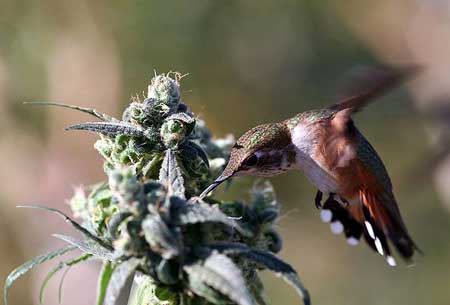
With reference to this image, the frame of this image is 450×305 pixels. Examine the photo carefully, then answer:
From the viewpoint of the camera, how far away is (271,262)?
5.55 ft

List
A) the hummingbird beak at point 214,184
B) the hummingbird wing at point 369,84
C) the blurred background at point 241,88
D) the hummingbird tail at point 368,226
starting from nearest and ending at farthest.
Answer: the hummingbird beak at point 214,184
the hummingbird wing at point 369,84
the hummingbird tail at point 368,226
the blurred background at point 241,88

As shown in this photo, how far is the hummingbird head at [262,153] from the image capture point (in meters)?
2.36

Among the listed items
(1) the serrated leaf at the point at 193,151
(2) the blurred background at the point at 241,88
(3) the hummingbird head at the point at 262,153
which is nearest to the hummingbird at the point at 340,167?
(3) the hummingbird head at the point at 262,153

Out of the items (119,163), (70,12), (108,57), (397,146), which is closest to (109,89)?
(108,57)

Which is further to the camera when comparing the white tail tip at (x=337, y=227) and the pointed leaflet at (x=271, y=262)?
the white tail tip at (x=337, y=227)

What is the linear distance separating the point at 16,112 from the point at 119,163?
13.0ft

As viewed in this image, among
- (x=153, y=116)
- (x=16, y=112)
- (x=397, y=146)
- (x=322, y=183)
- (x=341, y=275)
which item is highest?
(x=16, y=112)

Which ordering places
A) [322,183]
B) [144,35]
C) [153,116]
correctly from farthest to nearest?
[144,35], [322,183], [153,116]

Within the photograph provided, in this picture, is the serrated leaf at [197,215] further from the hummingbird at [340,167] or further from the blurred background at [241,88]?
the blurred background at [241,88]

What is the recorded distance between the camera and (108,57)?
235 inches

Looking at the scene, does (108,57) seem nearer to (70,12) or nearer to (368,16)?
(70,12)

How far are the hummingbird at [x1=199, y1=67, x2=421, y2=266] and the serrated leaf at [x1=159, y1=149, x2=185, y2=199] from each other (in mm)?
570

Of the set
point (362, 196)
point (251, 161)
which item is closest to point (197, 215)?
point (251, 161)

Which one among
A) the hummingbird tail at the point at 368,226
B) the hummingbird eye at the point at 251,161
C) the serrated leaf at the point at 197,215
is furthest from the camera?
the hummingbird tail at the point at 368,226
